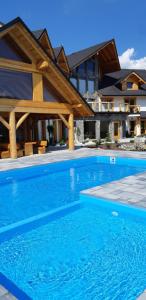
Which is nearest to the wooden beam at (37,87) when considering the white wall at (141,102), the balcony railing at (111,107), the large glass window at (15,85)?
the large glass window at (15,85)

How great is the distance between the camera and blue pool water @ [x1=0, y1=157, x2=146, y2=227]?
720 centimetres

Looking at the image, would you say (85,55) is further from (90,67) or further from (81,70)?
(90,67)

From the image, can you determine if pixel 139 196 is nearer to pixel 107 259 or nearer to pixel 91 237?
pixel 91 237

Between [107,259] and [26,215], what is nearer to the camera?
[107,259]

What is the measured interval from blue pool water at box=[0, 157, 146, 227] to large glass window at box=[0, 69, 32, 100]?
410cm

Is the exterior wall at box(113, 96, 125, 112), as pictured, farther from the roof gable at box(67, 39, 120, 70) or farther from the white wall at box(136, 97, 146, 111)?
the roof gable at box(67, 39, 120, 70)

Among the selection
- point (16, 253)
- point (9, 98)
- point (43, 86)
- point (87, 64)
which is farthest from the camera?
point (87, 64)

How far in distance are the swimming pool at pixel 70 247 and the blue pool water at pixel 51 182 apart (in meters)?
0.03

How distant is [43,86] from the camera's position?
15008 mm

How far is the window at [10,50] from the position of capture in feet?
42.7

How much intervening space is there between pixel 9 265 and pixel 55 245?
1006 millimetres

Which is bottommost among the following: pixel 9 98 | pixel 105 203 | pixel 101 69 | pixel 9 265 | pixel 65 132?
pixel 9 265

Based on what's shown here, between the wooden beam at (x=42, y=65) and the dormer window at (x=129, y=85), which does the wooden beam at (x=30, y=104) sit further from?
the dormer window at (x=129, y=85)

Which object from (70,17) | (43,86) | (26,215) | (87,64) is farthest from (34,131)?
(26,215)
